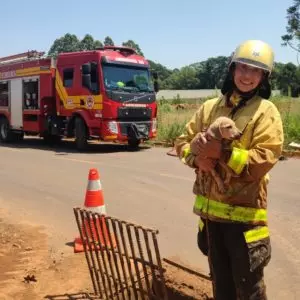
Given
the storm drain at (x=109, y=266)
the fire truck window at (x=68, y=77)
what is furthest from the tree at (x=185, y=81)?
the storm drain at (x=109, y=266)

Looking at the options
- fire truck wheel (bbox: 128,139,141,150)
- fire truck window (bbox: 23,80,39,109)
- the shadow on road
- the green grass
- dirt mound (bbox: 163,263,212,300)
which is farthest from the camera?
fire truck window (bbox: 23,80,39,109)

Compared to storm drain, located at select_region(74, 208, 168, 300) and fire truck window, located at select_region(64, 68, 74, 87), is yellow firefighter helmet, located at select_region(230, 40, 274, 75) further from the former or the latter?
fire truck window, located at select_region(64, 68, 74, 87)

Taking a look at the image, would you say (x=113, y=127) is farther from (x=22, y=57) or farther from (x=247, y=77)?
(x=247, y=77)

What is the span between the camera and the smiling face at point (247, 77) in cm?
279

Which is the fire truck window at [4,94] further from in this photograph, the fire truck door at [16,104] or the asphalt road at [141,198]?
the asphalt road at [141,198]

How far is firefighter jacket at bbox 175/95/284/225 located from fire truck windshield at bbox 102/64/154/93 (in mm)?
11941

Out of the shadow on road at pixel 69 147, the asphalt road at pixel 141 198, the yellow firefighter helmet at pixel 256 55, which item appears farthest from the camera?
the shadow on road at pixel 69 147

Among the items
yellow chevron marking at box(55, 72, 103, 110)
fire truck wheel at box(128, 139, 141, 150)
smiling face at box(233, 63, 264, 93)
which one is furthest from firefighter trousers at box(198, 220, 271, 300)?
fire truck wheel at box(128, 139, 141, 150)

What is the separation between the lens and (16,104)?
17906 millimetres

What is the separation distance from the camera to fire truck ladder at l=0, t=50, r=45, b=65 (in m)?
A: 17.5

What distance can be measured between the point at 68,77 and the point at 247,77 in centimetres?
1319

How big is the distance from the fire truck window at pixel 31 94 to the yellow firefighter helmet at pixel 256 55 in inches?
580

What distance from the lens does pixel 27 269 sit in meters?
4.93

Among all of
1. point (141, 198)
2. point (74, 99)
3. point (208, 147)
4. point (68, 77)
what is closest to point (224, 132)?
point (208, 147)
